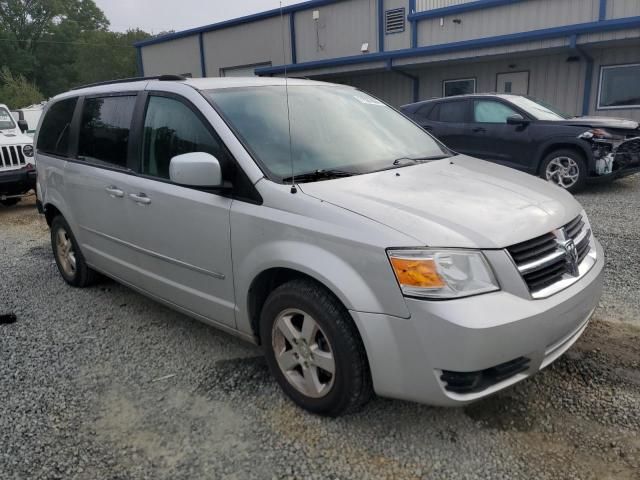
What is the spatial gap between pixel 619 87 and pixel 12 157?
44.2 ft

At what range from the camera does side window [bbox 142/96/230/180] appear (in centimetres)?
320

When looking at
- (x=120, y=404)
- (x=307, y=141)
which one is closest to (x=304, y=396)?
(x=120, y=404)

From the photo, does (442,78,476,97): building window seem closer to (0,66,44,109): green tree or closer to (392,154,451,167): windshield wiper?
(392,154,451,167): windshield wiper

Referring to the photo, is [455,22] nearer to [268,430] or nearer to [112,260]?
[112,260]

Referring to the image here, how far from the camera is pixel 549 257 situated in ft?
8.35

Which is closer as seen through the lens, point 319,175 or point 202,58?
point 319,175

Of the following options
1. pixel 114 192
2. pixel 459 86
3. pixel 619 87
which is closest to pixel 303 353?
pixel 114 192

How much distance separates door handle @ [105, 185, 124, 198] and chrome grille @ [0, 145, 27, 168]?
6.57 meters

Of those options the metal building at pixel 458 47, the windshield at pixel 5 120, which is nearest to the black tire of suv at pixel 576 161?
the metal building at pixel 458 47

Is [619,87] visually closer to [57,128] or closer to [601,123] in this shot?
[601,123]

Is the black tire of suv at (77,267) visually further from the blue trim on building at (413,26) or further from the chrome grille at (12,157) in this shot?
the blue trim on building at (413,26)

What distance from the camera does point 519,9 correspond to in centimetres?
1405

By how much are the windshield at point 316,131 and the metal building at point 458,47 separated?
342 inches

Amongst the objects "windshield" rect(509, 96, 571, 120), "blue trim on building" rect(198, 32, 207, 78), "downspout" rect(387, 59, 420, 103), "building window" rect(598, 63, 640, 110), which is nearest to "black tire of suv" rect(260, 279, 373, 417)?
"windshield" rect(509, 96, 571, 120)
